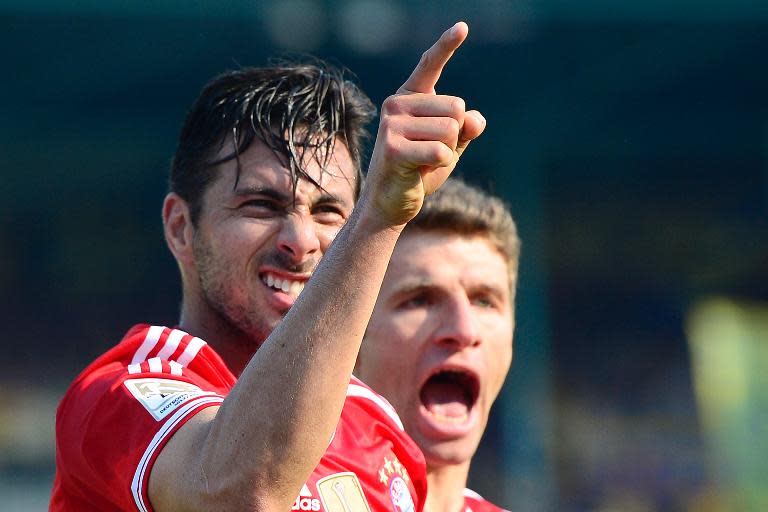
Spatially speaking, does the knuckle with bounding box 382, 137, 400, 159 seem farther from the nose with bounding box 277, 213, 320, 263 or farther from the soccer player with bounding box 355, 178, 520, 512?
the soccer player with bounding box 355, 178, 520, 512

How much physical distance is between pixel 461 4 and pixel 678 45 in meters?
1.58

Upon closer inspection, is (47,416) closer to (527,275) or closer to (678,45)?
(527,275)

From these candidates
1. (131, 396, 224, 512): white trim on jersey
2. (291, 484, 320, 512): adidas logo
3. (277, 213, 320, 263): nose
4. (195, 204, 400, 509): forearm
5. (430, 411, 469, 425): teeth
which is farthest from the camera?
(430, 411, 469, 425): teeth

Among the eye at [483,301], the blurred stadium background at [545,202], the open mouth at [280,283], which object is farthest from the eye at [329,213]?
the blurred stadium background at [545,202]

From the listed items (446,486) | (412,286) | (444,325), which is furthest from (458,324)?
(446,486)

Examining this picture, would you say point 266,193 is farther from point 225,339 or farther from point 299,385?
point 299,385

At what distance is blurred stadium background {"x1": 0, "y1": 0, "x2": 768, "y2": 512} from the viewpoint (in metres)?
8.08

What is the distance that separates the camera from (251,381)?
153 centimetres

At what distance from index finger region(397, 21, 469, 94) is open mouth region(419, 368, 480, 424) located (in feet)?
4.67

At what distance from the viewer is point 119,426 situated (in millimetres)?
1719

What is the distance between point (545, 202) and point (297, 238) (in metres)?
7.67

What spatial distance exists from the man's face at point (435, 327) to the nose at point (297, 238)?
72cm

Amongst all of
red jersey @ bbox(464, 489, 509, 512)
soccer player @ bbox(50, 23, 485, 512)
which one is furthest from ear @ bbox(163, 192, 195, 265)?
red jersey @ bbox(464, 489, 509, 512)

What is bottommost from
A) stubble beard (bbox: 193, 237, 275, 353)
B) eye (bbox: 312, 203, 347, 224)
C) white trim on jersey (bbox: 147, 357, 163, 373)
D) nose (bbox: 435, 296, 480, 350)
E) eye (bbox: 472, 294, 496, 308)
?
white trim on jersey (bbox: 147, 357, 163, 373)
